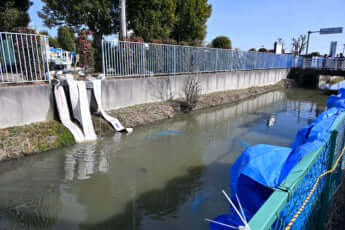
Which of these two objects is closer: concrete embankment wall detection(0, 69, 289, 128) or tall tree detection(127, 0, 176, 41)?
concrete embankment wall detection(0, 69, 289, 128)

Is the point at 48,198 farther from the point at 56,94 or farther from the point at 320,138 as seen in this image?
the point at 320,138

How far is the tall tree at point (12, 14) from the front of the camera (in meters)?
9.16

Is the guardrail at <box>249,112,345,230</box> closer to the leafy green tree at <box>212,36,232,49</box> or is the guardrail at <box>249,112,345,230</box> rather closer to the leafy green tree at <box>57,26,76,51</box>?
the leafy green tree at <box>212,36,232,49</box>

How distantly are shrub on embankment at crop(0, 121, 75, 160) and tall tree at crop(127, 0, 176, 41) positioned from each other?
32.8 ft

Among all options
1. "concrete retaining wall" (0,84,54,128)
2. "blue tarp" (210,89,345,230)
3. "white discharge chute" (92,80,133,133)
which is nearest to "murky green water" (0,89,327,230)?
"white discharge chute" (92,80,133,133)

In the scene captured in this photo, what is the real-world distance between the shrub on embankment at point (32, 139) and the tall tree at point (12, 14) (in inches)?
256

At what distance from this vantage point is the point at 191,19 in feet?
53.9

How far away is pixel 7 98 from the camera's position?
5.09 metres

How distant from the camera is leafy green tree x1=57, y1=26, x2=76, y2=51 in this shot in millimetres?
15055

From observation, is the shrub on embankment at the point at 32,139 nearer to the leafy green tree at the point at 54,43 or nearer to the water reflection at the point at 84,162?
the water reflection at the point at 84,162

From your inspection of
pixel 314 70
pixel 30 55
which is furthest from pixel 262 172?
pixel 314 70

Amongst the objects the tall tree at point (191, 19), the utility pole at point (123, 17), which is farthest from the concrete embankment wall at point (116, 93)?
the tall tree at point (191, 19)

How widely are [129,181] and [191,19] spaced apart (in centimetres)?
1503

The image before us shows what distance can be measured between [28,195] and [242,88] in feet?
43.9
